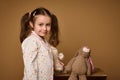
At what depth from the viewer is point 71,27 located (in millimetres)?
2271

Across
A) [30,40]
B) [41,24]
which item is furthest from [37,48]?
[41,24]

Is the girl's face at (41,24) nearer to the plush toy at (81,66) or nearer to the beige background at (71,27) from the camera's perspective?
the plush toy at (81,66)

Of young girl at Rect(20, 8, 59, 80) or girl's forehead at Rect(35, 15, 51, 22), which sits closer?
young girl at Rect(20, 8, 59, 80)

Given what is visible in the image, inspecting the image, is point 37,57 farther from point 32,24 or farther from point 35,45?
point 32,24

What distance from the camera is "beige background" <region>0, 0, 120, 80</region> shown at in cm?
223

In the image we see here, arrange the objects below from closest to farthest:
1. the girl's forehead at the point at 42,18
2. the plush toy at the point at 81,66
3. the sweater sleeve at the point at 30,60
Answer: the sweater sleeve at the point at 30,60 < the girl's forehead at the point at 42,18 < the plush toy at the point at 81,66

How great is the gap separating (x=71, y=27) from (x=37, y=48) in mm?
825

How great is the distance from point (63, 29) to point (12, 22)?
19.6 inches

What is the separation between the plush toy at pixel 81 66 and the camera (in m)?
1.68

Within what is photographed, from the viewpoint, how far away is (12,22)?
223 cm

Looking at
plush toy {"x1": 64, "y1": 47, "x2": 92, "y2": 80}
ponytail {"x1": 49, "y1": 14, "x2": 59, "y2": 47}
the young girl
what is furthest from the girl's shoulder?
plush toy {"x1": 64, "y1": 47, "x2": 92, "y2": 80}

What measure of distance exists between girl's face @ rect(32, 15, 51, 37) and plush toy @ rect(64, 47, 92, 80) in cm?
33

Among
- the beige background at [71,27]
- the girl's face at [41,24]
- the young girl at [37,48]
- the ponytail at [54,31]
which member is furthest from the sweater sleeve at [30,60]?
the beige background at [71,27]

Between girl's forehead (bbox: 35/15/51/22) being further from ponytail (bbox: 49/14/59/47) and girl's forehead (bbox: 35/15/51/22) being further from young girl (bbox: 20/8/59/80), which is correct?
ponytail (bbox: 49/14/59/47)
